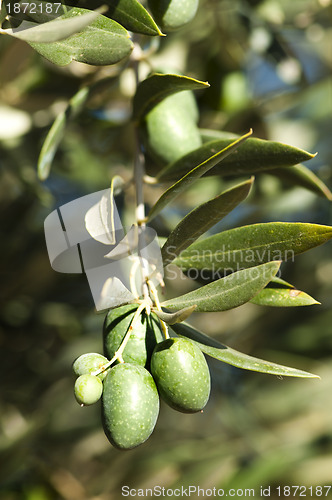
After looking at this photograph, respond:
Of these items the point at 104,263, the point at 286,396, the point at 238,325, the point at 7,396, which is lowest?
the point at 286,396

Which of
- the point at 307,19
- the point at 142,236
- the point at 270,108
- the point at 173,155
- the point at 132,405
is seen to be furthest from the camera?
the point at 270,108

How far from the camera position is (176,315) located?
67 cm

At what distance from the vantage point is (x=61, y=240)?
3.04 ft

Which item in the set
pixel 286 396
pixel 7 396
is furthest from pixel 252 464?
pixel 7 396

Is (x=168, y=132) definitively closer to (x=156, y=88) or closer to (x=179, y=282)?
(x=156, y=88)

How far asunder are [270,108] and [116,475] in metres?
1.47

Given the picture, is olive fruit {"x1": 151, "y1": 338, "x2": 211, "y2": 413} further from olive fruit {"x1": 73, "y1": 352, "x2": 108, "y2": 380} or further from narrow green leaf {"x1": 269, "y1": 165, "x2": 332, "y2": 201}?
narrow green leaf {"x1": 269, "y1": 165, "x2": 332, "y2": 201}

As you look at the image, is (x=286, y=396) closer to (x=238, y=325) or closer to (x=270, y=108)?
(x=238, y=325)

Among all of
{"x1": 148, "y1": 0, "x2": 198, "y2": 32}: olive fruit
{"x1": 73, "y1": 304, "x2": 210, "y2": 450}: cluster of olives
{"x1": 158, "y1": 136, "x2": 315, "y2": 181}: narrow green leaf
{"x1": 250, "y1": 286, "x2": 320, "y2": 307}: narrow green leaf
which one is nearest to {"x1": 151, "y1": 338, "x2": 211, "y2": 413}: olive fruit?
{"x1": 73, "y1": 304, "x2": 210, "y2": 450}: cluster of olives

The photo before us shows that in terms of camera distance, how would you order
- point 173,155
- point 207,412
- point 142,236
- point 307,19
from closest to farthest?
point 142,236 < point 173,155 < point 307,19 < point 207,412

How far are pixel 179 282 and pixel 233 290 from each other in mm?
1247

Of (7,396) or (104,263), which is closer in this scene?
(104,263)

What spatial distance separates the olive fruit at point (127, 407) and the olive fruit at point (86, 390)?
2 cm

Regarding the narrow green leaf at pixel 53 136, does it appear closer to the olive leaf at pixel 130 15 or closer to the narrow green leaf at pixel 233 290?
the olive leaf at pixel 130 15
